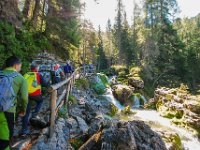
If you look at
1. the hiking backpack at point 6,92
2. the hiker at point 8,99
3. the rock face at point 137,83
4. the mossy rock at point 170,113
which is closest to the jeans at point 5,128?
the hiker at point 8,99

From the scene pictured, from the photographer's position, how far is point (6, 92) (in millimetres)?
4383

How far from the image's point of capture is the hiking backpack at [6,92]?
4.30 m

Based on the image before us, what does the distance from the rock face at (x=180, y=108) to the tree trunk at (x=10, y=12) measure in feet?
46.4

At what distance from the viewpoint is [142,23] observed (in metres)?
56.1

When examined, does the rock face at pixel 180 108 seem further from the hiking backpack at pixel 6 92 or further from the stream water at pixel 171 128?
the hiking backpack at pixel 6 92

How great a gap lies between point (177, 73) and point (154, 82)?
5.62 metres

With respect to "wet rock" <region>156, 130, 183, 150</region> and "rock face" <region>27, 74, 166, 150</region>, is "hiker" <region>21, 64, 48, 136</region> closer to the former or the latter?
"rock face" <region>27, 74, 166, 150</region>

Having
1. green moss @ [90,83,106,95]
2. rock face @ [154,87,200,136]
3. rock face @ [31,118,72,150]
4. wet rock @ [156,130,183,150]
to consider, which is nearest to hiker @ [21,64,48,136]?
rock face @ [31,118,72,150]

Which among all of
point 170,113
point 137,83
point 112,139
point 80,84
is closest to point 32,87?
point 112,139

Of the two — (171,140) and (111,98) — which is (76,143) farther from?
(111,98)

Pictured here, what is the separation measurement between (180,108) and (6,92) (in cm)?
1868

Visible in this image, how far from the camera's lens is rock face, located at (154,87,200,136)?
60.3ft

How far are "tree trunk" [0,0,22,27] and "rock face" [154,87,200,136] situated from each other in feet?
46.4

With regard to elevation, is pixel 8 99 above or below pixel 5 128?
above
